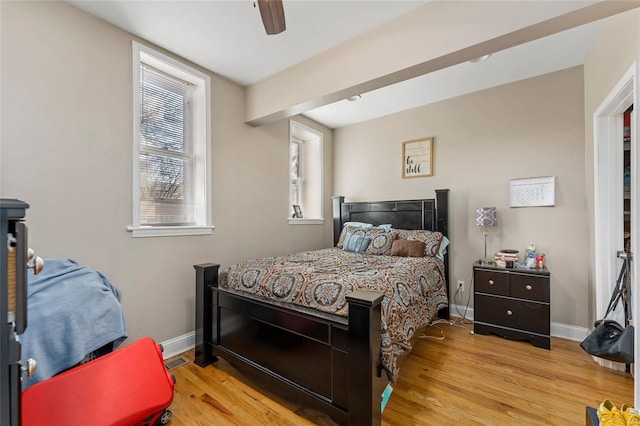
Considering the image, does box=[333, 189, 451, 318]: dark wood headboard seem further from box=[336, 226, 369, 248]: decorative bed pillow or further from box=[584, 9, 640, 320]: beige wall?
box=[584, 9, 640, 320]: beige wall

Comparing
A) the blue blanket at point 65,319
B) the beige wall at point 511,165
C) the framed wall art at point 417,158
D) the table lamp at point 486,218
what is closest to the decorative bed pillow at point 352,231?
the beige wall at point 511,165

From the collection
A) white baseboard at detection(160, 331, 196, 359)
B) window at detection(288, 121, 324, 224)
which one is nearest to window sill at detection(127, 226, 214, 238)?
white baseboard at detection(160, 331, 196, 359)

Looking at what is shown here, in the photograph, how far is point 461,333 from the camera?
9.22ft

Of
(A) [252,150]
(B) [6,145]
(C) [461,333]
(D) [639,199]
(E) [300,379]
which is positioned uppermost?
(A) [252,150]

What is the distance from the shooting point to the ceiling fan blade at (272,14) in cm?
122

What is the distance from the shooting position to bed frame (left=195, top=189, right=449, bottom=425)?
1.38 m

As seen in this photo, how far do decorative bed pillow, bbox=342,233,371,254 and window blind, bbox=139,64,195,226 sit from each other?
1786 mm

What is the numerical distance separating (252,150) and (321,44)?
1361mm

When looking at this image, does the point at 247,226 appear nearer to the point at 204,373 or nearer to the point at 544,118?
the point at 204,373

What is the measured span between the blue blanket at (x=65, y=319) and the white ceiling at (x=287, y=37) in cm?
181

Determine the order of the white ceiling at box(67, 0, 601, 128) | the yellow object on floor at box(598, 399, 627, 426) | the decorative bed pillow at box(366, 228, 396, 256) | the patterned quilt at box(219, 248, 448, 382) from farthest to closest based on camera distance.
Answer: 1. the decorative bed pillow at box(366, 228, 396, 256)
2. the white ceiling at box(67, 0, 601, 128)
3. the patterned quilt at box(219, 248, 448, 382)
4. the yellow object on floor at box(598, 399, 627, 426)

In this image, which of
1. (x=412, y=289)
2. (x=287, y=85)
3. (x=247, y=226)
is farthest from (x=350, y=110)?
(x=412, y=289)

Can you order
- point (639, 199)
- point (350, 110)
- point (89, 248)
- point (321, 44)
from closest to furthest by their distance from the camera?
1. point (639, 199)
2. point (89, 248)
3. point (321, 44)
4. point (350, 110)

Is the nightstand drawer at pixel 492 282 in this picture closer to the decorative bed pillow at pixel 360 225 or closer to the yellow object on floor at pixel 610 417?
the decorative bed pillow at pixel 360 225
